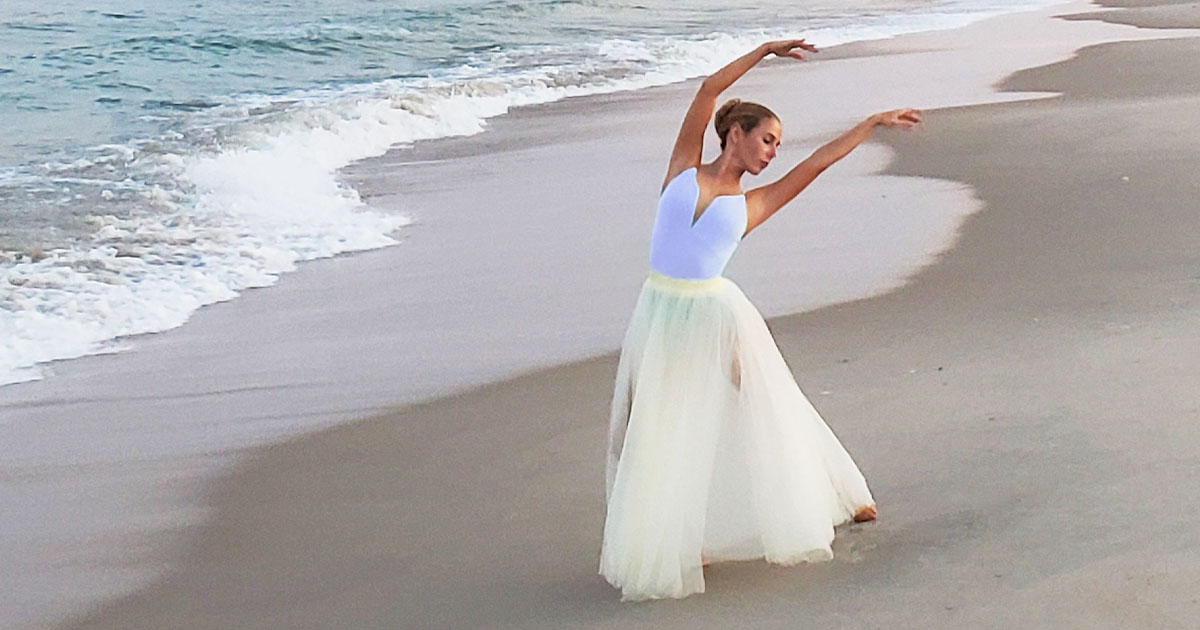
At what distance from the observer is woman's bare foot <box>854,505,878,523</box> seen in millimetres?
4465

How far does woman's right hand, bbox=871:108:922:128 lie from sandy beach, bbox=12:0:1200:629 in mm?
1171

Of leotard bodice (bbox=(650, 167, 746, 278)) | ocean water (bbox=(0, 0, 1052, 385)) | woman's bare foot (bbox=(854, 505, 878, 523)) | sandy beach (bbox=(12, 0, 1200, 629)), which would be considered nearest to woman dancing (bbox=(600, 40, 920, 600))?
leotard bodice (bbox=(650, 167, 746, 278))

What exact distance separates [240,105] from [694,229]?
13.4 m

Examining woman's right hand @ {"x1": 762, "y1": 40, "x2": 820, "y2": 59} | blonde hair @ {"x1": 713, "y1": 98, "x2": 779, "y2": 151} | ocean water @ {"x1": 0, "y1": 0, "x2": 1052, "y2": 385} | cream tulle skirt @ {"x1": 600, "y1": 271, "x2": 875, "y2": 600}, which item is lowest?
ocean water @ {"x1": 0, "y1": 0, "x2": 1052, "y2": 385}

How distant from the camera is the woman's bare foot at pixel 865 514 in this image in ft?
14.6

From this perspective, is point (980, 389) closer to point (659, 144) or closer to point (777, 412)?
point (777, 412)

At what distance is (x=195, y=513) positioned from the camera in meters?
5.15

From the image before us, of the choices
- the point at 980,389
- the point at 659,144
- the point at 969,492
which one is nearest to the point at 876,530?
the point at 969,492

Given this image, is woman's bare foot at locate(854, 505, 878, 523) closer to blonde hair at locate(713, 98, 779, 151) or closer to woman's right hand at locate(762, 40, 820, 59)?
blonde hair at locate(713, 98, 779, 151)

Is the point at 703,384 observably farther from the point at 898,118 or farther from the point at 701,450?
the point at 898,118

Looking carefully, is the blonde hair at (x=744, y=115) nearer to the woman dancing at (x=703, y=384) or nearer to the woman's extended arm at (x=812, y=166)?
the woman dancing at (x=703, y=384)

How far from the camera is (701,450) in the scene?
161 inches

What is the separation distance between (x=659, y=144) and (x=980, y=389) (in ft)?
22.6

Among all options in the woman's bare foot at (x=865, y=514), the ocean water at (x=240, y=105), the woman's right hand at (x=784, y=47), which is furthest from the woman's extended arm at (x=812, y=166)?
the ocean water at (x=240, y=105)
